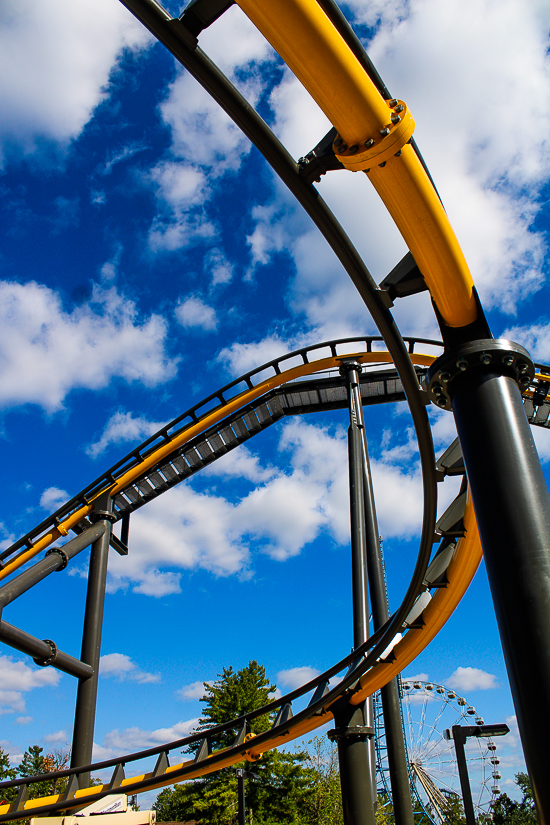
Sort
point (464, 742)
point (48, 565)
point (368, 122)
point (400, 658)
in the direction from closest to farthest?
point (368, 122), point (400, 658), point (464, 742), point (48, 565)

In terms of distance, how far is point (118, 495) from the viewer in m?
11.4

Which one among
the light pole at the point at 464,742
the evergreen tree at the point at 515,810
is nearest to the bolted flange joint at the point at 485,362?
the light pole at the point at 464,742

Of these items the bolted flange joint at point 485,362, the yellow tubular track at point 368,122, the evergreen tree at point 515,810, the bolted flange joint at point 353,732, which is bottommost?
the evergreen tree at point 515,810

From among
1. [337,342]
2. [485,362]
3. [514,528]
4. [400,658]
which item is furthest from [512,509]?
[337,342]

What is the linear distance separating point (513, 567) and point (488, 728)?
6497 millimetres

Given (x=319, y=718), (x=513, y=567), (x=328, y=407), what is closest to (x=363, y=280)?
(x=513, y=567)

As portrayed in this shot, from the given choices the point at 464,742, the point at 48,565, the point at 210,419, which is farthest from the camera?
the point at 210,419

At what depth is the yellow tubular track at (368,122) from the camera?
2318mm

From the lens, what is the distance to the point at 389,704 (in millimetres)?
7496

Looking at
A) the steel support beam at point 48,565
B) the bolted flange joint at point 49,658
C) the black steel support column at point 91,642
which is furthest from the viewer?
the black steel support column at point 91,642

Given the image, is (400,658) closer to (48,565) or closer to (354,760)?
(354,760)

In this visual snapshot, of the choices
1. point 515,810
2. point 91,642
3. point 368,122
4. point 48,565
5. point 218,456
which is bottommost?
point 515,810

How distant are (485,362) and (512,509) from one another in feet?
2.39

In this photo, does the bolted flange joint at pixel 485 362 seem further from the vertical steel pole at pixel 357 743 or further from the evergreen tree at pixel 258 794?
the evergreen tree at pixel 258 794
